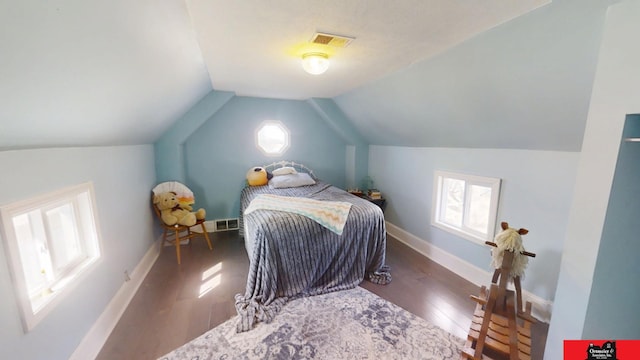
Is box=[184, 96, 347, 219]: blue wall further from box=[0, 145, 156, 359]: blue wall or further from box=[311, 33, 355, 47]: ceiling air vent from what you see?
box=[311, 33, 355, 47]: ceiling air vent

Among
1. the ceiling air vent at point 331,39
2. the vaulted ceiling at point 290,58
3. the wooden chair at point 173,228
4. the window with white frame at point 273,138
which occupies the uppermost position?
the ceiling air vent at point 331,39

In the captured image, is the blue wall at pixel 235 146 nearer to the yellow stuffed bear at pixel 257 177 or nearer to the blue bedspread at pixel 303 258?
the yellow stuffed bear at pixel 257 177

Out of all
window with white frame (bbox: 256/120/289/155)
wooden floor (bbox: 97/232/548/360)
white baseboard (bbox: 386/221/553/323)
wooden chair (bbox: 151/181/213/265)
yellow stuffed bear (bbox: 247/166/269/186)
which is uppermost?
window with white frame (bbox: 256/120/289/155)

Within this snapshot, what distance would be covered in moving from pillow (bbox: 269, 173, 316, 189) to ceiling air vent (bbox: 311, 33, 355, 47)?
2.15m

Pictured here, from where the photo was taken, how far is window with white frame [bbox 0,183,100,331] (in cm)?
116

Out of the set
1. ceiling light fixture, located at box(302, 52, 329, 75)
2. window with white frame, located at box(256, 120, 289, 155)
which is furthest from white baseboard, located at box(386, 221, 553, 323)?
ceiling light fixture, located at box(302, 52, 329, 75)

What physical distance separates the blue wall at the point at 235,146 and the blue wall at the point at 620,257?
348cm

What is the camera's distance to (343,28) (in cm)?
156

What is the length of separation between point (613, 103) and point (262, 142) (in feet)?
12.6

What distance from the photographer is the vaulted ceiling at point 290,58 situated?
37.9 inches

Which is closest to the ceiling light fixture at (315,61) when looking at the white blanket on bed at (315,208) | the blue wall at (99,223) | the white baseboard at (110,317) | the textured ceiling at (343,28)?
the textured ceiling at (343,28)

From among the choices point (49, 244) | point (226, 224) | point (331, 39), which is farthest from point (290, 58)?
point (226, 224)

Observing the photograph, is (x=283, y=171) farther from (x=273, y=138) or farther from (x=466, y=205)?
(x=466, y=205)

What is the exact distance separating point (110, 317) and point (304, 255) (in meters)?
1.56
